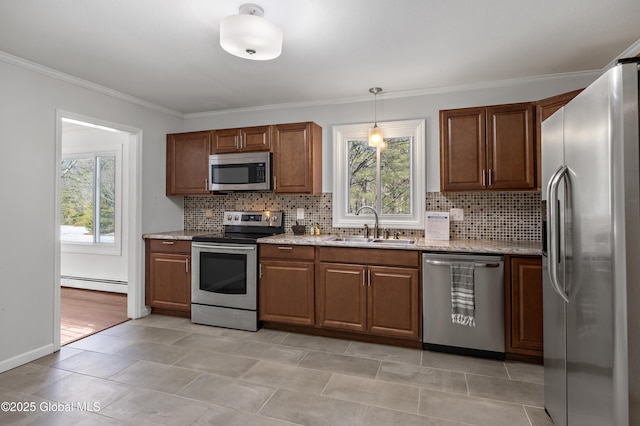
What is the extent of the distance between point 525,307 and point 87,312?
4.49 meters

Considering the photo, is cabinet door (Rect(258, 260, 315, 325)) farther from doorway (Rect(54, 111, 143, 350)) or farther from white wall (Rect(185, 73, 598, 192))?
doorway (Rect(54, 111, 143, 350))

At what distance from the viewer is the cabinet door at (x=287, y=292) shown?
3.32 m

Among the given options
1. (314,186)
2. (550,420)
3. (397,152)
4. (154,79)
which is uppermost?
(154,79)

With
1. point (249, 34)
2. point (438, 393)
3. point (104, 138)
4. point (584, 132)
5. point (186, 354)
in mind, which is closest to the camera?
point (584, 132)

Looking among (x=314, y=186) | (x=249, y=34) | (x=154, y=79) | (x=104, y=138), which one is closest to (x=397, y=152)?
(x=314, y=186)

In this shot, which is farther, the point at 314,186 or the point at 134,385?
the point at 314,186

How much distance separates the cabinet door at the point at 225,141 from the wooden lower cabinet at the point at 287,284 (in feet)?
4.08

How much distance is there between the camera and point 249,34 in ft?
6.46

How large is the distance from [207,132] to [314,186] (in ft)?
4.75

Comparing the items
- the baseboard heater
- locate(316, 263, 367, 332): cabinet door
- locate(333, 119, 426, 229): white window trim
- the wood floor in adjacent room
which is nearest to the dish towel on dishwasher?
locate(316, 263, 367, 332): cabinet door

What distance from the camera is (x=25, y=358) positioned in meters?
2.76

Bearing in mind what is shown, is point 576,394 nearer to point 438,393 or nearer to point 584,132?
point 438,393

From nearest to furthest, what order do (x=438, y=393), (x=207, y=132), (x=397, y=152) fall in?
(x=438, y=393) → (x=397, y=152) → (x=207, y=132)

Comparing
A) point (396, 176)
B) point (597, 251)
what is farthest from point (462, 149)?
point (597, 251)
